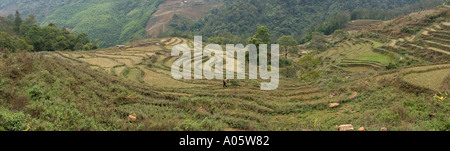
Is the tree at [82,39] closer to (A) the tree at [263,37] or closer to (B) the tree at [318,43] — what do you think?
(A) the tree at [263,37]

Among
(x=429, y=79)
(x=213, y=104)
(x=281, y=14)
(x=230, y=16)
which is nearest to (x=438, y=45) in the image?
(x=429, y=79)

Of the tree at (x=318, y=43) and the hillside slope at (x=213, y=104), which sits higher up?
the hillside slope at (x=213, y=104)

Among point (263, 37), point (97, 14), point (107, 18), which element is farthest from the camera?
point (97, 14)

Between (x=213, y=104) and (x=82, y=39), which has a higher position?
(x=82, y=39)

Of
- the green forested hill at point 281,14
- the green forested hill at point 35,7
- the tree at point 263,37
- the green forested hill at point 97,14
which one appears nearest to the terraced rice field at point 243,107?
the tree at point 263,37

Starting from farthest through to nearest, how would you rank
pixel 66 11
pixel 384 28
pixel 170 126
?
pixel 66 11 → pixel 384 28 → pixel 170 126

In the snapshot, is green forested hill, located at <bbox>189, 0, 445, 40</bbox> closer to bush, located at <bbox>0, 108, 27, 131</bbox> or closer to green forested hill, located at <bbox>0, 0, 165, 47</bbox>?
green forested hill, located at <bbox>0, 0, 165, 47</bbox>

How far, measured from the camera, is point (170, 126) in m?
6.43

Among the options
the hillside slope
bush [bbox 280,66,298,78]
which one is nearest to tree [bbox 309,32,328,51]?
bush [bbox 280,66,298,78]

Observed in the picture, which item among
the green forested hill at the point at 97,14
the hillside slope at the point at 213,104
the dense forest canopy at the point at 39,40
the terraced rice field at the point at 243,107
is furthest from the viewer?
the green forested hill at the point at 97,14

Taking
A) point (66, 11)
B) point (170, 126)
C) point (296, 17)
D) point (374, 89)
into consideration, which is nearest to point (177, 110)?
point (170, 126)

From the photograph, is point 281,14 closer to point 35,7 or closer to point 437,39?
point 437,39
